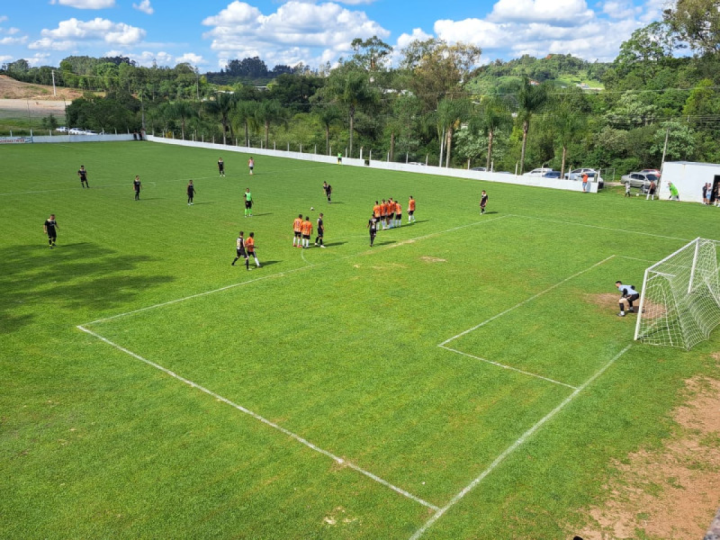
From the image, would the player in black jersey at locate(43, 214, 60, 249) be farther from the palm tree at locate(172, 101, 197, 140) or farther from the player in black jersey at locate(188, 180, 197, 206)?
the palm tree at locate(172, 101, 197, 140)

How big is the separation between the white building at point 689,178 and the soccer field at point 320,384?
17.4 meters

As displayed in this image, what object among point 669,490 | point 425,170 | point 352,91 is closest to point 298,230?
point 669,490

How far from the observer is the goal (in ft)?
53.0

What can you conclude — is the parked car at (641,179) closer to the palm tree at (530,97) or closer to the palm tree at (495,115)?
the palm tree at (530,97)

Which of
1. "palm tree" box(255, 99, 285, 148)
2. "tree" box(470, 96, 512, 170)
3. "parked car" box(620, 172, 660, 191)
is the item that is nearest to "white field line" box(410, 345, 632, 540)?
"parked car" box(620, 172, 660, 191)

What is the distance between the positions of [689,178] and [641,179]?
7.43 metres

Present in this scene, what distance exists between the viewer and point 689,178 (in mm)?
41656

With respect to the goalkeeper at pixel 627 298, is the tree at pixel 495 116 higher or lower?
higher

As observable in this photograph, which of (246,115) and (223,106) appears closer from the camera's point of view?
(246,115)

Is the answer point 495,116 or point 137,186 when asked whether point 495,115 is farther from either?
point 137,186

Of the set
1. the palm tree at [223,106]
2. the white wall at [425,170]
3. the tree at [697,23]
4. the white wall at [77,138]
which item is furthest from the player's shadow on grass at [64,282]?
the tree at [697,23]

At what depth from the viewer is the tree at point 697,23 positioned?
7238 centimetres

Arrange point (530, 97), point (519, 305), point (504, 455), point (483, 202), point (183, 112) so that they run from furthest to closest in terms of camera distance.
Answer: point (183, 112) → point (530, 97) → point (483, 202) → point (519, 305) → point (504, 455)

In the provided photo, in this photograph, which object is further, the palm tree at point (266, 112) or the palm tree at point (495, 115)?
the palm tree at point (266, 112)
